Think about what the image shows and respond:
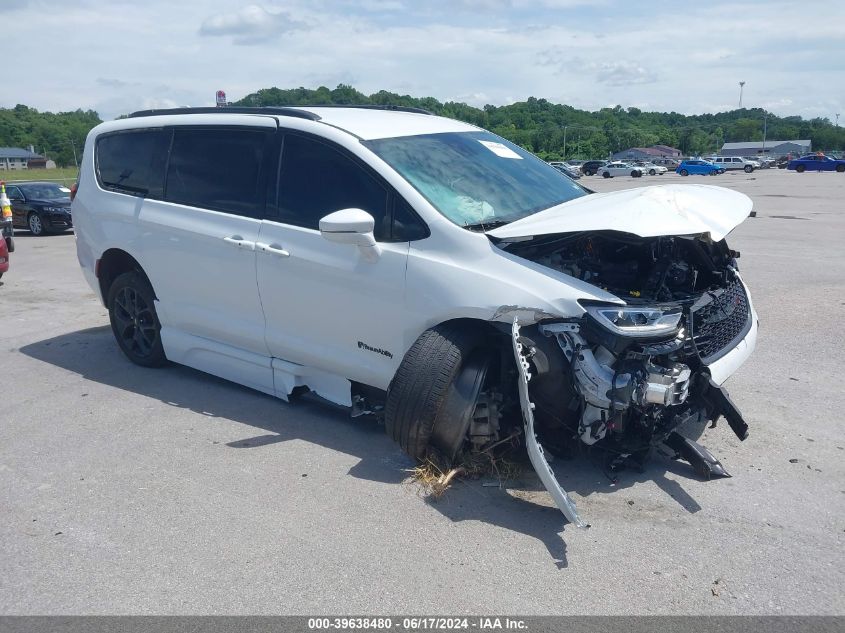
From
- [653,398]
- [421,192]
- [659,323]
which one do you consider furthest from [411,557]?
[421,192]

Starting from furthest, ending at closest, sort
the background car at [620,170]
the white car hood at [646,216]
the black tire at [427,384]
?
1. the background car at [620,170]
2. the black tire at [427,384]
3. the white car hood at [646,216]

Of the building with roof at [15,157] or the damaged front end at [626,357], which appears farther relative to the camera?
the building with roof at [15,157]

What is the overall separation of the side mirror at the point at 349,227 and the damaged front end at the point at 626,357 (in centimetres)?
79

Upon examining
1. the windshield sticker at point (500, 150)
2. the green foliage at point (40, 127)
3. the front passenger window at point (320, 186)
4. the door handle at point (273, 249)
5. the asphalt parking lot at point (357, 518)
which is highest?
the green foliage at point (40, 127)

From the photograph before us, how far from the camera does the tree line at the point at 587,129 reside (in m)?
63.9

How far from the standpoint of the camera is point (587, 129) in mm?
107562

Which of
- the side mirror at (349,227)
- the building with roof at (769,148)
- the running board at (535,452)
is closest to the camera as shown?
the running board at (535,452)

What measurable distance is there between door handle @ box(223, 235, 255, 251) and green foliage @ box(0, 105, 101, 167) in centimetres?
5282

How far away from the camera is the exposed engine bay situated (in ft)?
12.5

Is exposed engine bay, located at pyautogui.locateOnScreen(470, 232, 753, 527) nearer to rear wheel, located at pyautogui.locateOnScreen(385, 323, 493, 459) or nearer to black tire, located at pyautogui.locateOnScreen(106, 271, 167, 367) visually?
rear wheel, located at pyautogui.locateOnScreen(385, 323, 493, 459)

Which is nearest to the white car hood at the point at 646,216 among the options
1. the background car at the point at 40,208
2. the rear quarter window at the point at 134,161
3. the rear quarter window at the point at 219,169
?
the rear quarter window at the point at 219,169

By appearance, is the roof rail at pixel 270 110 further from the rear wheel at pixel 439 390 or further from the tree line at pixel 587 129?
the tree line at pixel 587 129

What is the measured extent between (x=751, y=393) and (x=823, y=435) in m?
0.79

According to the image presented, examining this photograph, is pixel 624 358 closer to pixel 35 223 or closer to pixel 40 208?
pixel 40 208
